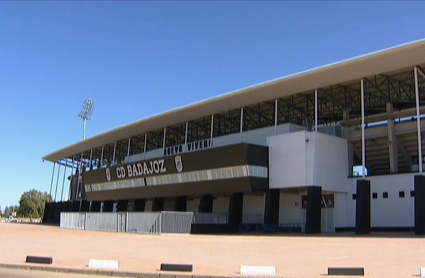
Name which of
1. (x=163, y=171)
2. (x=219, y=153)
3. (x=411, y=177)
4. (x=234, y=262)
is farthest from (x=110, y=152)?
(x=234, y=262)

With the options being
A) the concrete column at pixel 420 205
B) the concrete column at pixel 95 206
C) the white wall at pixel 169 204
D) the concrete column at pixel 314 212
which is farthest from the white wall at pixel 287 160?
the concrete column at pixel 95 206

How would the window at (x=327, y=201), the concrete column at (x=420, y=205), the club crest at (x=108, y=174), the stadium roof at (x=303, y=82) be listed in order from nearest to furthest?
the concrete column at (x=420, y=205) → the stadium roof at (x=303, y=82) → the window at (x=327, y=201) → the club crest at (x=108, y=174)

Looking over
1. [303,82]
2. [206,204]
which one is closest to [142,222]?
[206,204]

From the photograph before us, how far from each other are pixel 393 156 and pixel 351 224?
7.15m

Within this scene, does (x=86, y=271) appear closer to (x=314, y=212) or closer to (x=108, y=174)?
(x=314, y=212)

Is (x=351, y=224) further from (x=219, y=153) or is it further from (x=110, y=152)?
(x=110, y=152)

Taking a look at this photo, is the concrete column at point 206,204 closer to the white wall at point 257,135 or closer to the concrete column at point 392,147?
the white wall at point 257,135

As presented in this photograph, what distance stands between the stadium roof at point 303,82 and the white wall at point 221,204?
1041cm

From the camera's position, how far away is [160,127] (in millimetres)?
57375

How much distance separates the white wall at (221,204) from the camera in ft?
169

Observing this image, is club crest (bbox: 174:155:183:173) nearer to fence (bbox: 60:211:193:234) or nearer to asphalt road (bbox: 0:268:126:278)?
fence (bbox: 60:211:193:234)

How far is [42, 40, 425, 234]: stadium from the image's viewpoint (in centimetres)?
3494

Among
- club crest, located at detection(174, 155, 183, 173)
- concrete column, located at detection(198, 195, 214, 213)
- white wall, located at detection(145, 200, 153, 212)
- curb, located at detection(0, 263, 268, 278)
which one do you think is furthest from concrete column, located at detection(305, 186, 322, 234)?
white wall, located at detection(145, 200, 153, 212)

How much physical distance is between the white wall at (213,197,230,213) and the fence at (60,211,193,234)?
15456mm
